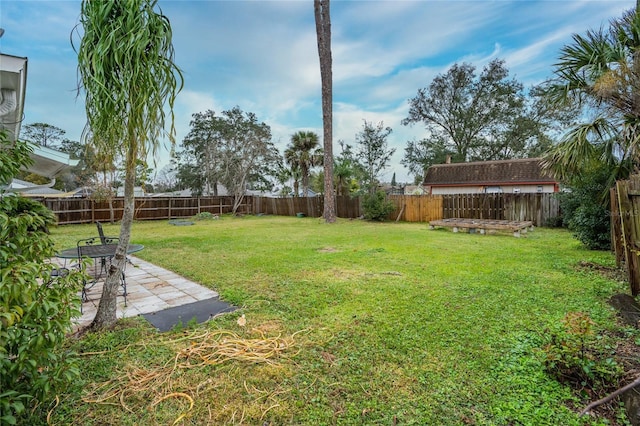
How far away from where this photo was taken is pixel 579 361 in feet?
7.08

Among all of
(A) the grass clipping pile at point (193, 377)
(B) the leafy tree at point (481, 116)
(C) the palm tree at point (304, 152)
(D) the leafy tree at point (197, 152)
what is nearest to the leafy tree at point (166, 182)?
(D) the leafy tree at point (197, 152)

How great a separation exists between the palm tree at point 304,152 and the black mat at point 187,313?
18.5 m

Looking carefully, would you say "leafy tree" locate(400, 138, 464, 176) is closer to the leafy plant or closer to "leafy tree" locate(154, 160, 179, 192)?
"leafy tree" locate(154, 160, 179, 192)

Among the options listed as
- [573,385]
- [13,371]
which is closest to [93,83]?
[13,371]

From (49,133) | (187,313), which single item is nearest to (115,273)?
(187,313)

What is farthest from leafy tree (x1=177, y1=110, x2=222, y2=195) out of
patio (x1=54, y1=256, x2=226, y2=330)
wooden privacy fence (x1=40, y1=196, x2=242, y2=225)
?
patio (x1=54, y1=256, x2=226, y2=330)

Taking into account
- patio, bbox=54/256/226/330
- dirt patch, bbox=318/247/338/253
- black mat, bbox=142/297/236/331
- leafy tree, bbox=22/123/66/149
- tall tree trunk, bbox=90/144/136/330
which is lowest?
black mat, bbox=142/297/236/331

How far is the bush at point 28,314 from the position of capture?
50.3 inches

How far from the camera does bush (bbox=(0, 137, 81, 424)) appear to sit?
1278mm

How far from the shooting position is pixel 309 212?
1850 centimetres

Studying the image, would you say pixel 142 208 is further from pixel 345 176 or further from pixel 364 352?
pixel 364 352

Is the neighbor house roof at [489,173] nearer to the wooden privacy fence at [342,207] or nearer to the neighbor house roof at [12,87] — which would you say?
the wooden privacy fence at [342,207]

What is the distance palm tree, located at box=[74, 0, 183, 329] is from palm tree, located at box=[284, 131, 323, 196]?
19.2 m

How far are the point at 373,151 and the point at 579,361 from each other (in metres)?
19.8
